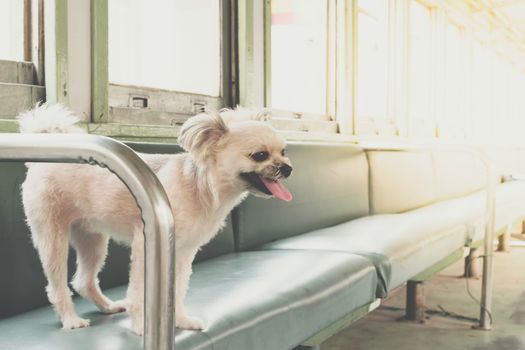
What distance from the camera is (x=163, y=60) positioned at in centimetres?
298

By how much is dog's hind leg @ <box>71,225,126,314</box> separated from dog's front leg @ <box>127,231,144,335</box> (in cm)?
27

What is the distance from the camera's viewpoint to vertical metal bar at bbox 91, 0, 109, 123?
2.37 metres

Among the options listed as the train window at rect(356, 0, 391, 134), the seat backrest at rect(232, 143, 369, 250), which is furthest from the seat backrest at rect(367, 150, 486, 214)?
the train window at rect(356, 0, 391, 134)

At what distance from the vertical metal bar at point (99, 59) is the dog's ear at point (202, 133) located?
1.01m

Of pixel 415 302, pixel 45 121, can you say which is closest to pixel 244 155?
pixel 45 121

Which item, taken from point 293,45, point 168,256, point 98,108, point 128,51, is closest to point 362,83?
point 293,45

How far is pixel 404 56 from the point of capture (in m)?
5.96

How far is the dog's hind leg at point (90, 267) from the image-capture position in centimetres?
165

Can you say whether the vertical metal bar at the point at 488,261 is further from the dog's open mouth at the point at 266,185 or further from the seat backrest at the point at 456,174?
the dog's open mouth at the point at 266,185

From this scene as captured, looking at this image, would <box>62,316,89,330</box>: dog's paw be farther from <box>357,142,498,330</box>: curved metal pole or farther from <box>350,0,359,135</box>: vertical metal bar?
<box>350,0,359,135</box>: vertical metal bar

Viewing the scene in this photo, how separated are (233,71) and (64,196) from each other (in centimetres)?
198

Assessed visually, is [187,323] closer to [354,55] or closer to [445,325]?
[445,325]

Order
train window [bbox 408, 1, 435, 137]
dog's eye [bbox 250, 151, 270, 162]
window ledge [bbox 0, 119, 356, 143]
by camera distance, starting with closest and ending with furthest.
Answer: dog's eye [bbox 250, 151, 270, 162]
window ledge [bbox 0, 119, 356, 143]
train window [bbox 408, 1, 435, 137]

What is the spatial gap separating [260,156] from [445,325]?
2395 millimetres
